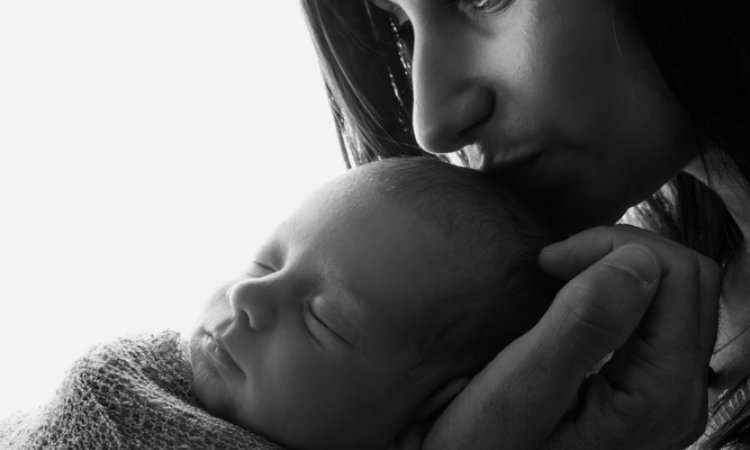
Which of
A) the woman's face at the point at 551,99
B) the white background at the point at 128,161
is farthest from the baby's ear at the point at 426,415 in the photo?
the white background at the point at 128,161

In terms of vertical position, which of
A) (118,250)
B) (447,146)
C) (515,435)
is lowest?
(515,435)

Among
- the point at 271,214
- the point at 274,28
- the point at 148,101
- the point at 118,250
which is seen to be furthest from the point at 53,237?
the point at 274,28

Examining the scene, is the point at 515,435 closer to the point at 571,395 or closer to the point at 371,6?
the point at 571,395

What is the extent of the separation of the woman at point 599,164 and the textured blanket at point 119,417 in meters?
0.25

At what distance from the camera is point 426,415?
0.97 meters

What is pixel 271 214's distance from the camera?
179 cm

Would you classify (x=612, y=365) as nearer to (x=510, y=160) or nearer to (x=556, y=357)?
(x=556, y=357)

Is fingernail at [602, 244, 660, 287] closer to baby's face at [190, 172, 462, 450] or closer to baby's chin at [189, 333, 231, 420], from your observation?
baby's face at [190, 172, 462, 450]

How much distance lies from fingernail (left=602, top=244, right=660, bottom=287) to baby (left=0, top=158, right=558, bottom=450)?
0.41 ft

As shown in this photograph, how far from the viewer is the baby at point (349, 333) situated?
2.99 ft

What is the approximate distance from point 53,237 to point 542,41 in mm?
1010

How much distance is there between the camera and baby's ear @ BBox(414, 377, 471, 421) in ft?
3.15

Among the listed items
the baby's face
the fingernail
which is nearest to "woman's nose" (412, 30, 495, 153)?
the baby's face

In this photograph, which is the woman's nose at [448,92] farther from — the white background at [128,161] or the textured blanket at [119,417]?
the white background at [128,161]
